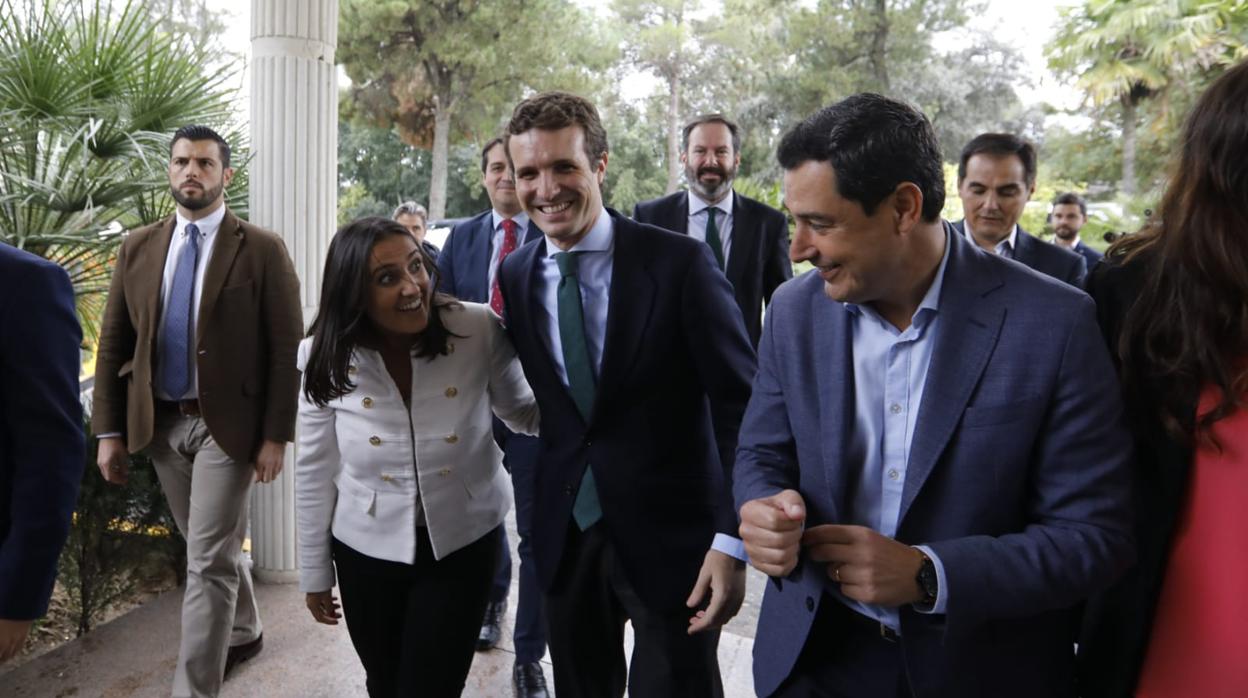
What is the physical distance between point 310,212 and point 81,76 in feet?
3.40

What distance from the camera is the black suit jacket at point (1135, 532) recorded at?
1.34m

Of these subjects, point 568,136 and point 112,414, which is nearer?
point 568,136

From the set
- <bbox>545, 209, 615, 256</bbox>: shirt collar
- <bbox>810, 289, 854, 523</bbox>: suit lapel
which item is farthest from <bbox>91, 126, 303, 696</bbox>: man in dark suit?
<bbox>810, 289, 854, 523</bbox>: suit lapel

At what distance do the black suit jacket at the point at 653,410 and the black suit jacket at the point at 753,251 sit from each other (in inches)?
80.6

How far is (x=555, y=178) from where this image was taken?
83.5 inches

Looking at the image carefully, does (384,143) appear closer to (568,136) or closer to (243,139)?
(243,139)

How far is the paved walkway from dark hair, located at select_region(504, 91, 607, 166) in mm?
2023

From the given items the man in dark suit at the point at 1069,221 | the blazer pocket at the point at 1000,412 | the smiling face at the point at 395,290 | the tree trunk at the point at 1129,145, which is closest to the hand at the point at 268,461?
the smiling face at the point at 395,290

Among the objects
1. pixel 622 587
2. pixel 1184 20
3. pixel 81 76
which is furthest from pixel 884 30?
pixel 622 587

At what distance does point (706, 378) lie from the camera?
214 centimetres

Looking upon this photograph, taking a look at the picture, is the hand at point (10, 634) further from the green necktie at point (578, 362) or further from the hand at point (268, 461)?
the hand at point (268, 461)

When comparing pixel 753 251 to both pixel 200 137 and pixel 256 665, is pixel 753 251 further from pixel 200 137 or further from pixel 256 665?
pixel 256 665

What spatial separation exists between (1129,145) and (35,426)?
20.1 m

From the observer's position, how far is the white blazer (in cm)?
221
